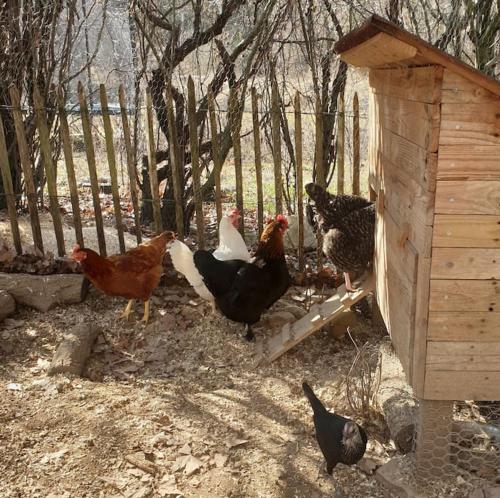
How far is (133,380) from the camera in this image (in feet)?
11.7

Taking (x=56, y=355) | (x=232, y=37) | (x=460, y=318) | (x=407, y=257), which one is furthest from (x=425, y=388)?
(x=232, y=37)

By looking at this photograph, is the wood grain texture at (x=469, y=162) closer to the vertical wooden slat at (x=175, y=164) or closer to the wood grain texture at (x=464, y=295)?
the wood grain texture at (x=464, y=295)

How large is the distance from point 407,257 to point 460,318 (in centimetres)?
31

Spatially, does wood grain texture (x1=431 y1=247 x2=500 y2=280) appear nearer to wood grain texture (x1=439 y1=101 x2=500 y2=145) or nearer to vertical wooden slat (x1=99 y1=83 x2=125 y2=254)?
wood grain texture (x1=439 y1=101 x2=500 y2=145)

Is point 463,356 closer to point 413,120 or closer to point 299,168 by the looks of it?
point 413,120

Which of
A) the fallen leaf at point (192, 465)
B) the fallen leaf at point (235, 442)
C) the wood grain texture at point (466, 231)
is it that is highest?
the wood grain texture at point (466, 231)

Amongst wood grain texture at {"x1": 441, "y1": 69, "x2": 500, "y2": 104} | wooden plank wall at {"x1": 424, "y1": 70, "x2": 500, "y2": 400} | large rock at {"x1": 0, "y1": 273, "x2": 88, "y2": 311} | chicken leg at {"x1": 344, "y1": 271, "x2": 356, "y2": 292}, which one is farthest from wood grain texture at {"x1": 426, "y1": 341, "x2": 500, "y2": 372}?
large rock at {"x1": 0, "y1": 273, "x2": 88, "y2": 311}

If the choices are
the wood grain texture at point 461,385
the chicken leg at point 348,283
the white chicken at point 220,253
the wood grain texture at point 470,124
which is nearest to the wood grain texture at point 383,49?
the wood grain texture at point 470,124

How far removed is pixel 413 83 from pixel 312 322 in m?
1.98

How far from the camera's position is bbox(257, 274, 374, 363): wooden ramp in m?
3.51

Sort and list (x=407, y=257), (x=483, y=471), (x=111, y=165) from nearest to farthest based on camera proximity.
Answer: (x=407, y=257) → (x=483, y=471) → (x=111, y=165)

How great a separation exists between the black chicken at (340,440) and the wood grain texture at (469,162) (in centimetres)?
120

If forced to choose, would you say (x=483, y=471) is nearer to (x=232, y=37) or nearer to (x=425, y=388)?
(x=425, y=388)

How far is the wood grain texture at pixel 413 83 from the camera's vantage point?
5.86ft
